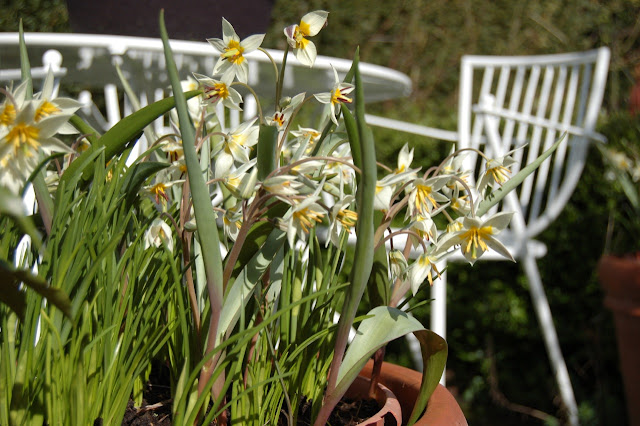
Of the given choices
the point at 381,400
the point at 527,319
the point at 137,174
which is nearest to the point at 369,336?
the point at 381,400

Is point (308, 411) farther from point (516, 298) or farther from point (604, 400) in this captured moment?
point (516, 298)

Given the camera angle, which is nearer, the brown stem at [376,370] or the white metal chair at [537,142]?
the brown stem at [376,370]

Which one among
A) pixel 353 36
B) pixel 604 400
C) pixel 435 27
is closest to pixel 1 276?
pixel 604 400

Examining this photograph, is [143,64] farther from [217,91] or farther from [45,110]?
[45,110]

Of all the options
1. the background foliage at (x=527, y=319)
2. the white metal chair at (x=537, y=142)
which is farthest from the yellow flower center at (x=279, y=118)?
the background foliage at (x=527, y=319)

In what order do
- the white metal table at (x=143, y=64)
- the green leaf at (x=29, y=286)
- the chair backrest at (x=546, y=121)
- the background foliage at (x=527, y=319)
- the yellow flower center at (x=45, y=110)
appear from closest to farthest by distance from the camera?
the green leaf at (x=29, y=286)
the yellow flower center at (x=45, y=110)
the white metal table at (x=143, y=64)
the chair backrest at (x=546, y=121)
the background foliage at (x=527, y=319)

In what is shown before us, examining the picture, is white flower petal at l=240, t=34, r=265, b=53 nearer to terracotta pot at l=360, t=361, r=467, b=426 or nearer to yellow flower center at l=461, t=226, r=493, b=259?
yellow flower center at l=461, t=226, r=493, b=259

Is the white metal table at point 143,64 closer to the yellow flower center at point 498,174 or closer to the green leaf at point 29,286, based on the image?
the yellow flower center at point 498,174
